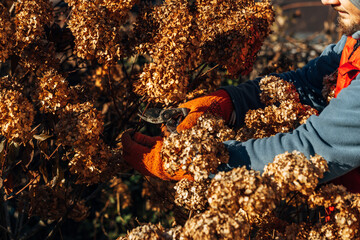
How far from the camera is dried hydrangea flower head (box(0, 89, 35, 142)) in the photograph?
1.46 meters

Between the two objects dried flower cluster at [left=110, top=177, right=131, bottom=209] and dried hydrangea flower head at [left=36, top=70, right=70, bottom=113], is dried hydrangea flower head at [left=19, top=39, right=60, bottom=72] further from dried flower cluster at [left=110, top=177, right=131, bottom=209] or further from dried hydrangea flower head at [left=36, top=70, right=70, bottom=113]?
dried flower cluster at [left=110, top=177, right=131, bottom=209]

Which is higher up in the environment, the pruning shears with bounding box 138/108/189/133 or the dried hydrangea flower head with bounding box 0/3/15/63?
the dried hydrangea flower head with bounding box 0/3/15/63

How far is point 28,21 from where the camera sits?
5.63ft

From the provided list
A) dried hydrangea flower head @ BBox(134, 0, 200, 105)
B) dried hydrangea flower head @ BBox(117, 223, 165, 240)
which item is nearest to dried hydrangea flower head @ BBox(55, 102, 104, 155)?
dried hydrangea flower head @ BBox(134, 0, 200, 105)

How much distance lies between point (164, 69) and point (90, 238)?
8.50 feet

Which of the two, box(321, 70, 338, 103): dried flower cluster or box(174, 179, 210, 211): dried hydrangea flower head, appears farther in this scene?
box(321, 70, 338, 103): dried flower cluster

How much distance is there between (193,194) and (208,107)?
562mm

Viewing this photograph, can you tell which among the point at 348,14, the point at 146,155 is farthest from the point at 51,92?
the point at 348,14

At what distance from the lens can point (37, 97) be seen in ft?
5.47

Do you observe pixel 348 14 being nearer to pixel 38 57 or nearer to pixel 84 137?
pixel 84 137

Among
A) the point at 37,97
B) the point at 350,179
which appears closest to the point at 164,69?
the point at 37,97

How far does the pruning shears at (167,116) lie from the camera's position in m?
1.75

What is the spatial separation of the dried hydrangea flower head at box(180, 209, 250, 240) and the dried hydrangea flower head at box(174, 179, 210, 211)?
34cm

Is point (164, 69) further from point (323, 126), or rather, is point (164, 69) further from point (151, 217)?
point (151, 217)
